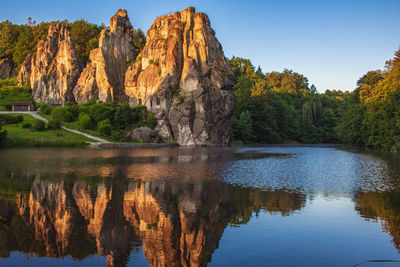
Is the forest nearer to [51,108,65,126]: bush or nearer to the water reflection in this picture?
[51,108,65,126]: bush

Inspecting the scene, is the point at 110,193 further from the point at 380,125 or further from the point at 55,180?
the point at 380,125

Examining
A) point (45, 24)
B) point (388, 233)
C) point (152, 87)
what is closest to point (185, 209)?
point (388, 233)

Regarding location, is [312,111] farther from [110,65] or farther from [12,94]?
[12,94]

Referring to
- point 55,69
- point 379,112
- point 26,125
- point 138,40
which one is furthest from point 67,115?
point 379,112

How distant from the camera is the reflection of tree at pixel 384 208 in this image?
48.1 ft

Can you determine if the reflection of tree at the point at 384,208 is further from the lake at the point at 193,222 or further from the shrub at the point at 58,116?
the shrub at the point at 58,116

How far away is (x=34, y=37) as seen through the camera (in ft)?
455

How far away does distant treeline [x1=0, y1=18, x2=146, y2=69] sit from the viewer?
125 m

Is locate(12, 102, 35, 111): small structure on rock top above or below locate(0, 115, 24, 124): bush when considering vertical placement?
above

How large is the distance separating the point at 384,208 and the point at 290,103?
136040 millimetres

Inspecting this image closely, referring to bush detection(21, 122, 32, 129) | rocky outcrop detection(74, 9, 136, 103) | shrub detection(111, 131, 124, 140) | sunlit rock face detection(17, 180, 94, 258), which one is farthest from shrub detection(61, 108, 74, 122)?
sunlit rock face detection(17, 180, 94, 258)

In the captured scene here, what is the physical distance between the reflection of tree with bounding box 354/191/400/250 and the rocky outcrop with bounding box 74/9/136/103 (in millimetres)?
86595

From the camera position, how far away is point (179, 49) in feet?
300

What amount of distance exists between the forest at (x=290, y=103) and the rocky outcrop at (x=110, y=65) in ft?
34.3
